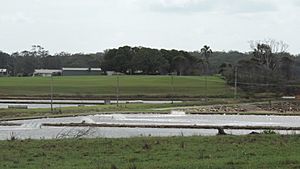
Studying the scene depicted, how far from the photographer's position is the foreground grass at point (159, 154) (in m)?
11.5

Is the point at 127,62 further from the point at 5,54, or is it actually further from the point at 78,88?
the point at 5,54

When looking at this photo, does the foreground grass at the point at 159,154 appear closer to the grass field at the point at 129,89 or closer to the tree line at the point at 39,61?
the grass field at the point at 129,89

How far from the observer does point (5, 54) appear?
178 meters

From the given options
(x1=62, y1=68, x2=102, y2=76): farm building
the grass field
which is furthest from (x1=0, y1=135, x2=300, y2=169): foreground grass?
(x1=62, y1=68, x2=102, y2=76): farm building

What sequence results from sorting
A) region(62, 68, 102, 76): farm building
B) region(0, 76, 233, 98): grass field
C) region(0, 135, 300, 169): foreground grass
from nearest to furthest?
1. region(0, 135, 300, 169): foreground grass
2. region(0, 76, 233, 98): grass field
3. region(62, 68, 102, 76): farm building

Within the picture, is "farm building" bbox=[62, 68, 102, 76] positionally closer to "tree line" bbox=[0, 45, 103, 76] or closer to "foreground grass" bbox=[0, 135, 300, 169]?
"tree line" bbox=[0, 45, 103, 76]

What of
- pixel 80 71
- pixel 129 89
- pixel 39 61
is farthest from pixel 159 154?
pixel 39 61

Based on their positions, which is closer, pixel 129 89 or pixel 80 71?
pixel 129 89

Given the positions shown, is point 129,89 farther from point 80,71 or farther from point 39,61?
point 39,61

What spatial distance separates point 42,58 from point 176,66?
5930cm

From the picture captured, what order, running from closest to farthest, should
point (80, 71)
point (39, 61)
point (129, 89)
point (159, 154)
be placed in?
point (159, 154), point (129, 89), point (80, 71), point (39, 61)

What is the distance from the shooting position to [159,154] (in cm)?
1403

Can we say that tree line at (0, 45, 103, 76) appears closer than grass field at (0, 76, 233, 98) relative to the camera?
No

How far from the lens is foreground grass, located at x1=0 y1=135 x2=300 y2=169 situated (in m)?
11.5
